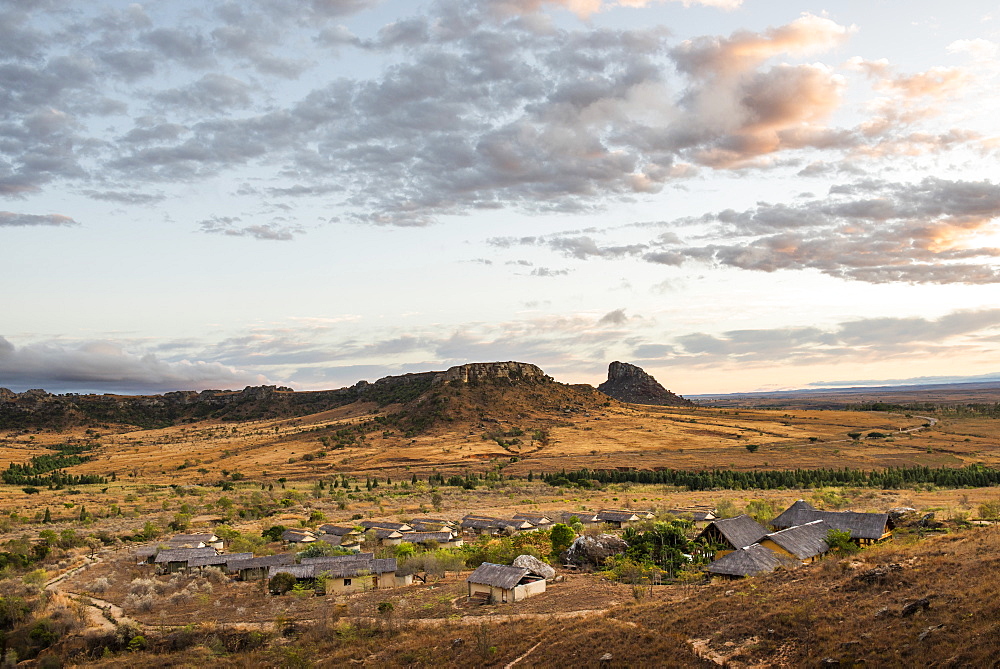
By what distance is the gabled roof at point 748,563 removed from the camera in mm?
33156

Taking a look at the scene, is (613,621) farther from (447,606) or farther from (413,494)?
(413,494)

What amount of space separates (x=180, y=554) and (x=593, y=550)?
2810cm

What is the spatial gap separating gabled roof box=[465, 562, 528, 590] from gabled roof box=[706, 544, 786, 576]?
975 centimetres

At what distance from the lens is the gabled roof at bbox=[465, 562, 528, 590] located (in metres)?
34.8

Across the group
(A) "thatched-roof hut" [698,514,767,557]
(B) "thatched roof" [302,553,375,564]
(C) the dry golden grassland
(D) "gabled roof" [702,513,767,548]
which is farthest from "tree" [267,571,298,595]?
(C) the dry golden grassland

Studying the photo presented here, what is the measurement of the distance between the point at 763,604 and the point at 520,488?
2539 inches

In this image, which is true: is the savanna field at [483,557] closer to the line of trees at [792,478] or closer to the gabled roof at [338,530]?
the line of trees at [792,478]

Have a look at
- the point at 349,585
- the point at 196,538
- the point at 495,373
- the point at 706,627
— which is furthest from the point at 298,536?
the point at 495,373

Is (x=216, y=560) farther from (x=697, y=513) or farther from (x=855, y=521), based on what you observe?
(x=855, y=521)

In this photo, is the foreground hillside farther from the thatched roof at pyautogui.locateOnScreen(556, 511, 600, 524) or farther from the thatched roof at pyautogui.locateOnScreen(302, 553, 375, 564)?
the thatched roof at pyautogui.locateOnScreen(556, 511, 600, 524)

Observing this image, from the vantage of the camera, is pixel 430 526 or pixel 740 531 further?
pixel 430 526

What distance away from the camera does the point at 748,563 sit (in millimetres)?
33562

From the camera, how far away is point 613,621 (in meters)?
27.3

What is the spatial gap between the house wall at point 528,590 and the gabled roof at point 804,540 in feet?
42.2
